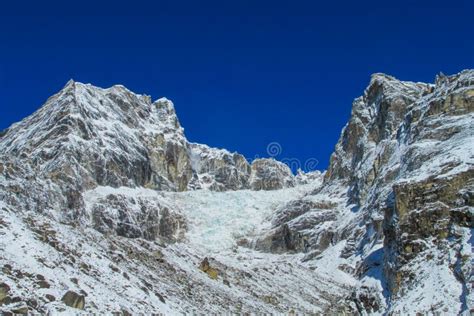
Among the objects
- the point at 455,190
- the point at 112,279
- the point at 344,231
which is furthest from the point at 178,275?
the point at 344,231

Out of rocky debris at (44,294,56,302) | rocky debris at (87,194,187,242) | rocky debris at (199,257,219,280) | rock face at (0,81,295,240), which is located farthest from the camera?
rock face at (0,81,295,240)

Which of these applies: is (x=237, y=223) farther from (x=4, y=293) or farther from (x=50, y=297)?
(x=4, y=293)

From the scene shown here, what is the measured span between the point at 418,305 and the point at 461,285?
2.99 m

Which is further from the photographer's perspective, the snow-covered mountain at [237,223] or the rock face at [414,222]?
the rock face at [414,222]

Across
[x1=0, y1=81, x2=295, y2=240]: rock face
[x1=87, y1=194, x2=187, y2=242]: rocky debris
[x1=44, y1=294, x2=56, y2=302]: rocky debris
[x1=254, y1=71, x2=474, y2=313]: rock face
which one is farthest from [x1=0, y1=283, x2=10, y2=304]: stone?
[x1=87, y1=194, x2=187, y2=242]: rocky debris

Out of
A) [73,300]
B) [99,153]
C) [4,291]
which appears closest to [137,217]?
[99,153]

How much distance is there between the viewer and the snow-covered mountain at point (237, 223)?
103 ft

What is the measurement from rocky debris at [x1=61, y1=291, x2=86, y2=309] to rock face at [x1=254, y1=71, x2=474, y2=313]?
20.0 metres

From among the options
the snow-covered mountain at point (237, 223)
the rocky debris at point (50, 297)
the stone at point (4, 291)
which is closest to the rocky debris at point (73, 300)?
the snow-covered mountain at point (237, 223)

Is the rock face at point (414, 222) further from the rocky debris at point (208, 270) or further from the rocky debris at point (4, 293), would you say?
the rocky debris at point (4, 293)

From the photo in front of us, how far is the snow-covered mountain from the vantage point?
31.4 m

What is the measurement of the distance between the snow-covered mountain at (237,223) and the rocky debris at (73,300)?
2.3 inches

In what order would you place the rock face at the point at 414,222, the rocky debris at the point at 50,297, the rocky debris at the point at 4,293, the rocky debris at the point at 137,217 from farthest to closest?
the rocky debris at the point at 137,217
the rock face at the point at 414,222
the rocky debris at the point at 50,297
the rocky debris at the point at 4,293

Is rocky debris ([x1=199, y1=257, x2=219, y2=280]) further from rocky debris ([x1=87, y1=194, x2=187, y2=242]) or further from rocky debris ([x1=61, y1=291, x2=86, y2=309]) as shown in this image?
rocky debris ([x1=87, y1=194, x2=187, y2=242])
